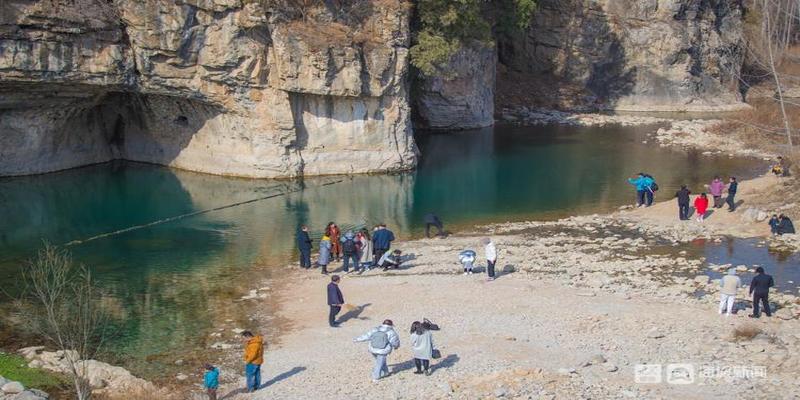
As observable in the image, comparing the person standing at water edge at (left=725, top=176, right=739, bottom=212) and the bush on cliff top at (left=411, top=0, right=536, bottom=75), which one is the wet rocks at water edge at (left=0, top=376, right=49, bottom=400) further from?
the bush on cliff top at (left=411, top=0, right=536, bottom=75)

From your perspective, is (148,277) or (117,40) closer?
(148,277)

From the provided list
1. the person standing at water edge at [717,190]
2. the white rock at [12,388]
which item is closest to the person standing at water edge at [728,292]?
the person standing at water edge at [717,190]

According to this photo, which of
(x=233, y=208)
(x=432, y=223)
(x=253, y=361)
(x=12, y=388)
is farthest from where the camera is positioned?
(x=233, y=208)

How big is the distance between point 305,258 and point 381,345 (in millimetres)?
13261

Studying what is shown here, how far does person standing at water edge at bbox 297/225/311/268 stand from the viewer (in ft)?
106

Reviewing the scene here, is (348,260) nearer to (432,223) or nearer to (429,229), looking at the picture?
(432,223)

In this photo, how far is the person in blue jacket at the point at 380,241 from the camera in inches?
1255

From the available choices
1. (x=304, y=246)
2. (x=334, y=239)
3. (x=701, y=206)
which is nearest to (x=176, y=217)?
(x=304, y=246)

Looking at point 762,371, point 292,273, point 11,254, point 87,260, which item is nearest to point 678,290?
point 762,371

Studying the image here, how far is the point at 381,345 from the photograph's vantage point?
66.0ft

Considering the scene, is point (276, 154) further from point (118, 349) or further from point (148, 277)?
point (118, 349)

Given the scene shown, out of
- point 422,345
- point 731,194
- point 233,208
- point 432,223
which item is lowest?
point 233,208

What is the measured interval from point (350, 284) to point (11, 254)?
1690 cm

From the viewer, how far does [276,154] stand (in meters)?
52.6
